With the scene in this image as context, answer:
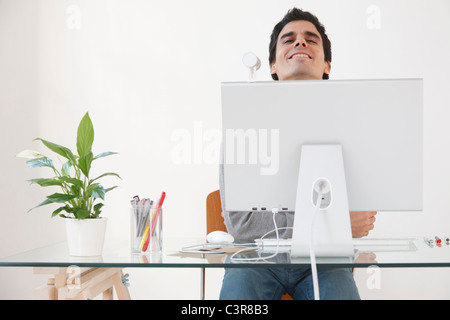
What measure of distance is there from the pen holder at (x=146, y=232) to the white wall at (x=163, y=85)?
171cm

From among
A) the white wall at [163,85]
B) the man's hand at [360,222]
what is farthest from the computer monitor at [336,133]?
the white wall at [163,85]

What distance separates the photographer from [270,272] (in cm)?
140

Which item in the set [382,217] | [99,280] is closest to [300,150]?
[99,280]

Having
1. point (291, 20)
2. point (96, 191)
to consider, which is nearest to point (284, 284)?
point (96, 191)

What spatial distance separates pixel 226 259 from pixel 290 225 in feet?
1.77

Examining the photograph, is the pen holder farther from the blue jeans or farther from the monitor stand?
the monitor stand

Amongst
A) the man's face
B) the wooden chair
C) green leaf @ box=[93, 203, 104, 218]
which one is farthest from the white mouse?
the man's face

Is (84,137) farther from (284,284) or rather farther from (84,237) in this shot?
(284,284)

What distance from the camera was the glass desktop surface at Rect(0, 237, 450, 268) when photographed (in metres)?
1.03

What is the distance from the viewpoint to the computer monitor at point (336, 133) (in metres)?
1.17

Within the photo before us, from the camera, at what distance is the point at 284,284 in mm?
1402

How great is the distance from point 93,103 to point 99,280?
2004 mm

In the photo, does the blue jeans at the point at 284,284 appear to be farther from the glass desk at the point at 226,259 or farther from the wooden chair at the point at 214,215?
the wooden chair at the point at 214,215
